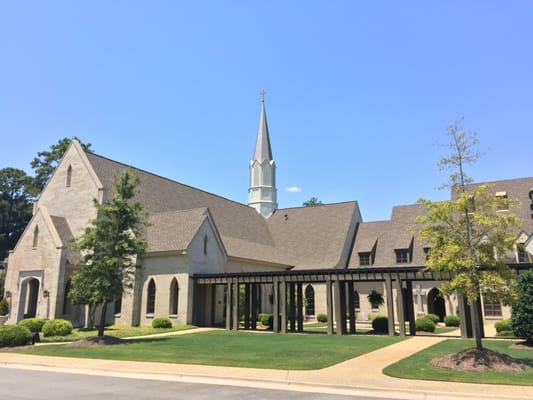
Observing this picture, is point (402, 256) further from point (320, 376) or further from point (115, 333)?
point (320, 376)

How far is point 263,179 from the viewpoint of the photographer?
63.9m

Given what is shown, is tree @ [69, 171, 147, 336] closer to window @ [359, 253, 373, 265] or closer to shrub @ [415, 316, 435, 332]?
shrub @ [415, 316, 435, 332]

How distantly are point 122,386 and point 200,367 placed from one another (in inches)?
140

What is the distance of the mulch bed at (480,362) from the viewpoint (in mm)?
14375

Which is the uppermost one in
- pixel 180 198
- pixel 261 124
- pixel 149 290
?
pixel 261 124

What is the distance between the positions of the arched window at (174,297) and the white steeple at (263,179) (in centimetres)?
2821

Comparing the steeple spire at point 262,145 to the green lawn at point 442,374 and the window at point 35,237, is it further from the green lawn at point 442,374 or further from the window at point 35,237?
the green lawn at point 442,374

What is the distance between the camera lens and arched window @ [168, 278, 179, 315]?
3450 cm

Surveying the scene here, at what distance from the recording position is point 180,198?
4584 centimetres

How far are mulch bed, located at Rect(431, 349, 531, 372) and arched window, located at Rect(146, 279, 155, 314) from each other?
81.3 ft

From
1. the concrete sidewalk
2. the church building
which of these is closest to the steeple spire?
the church building

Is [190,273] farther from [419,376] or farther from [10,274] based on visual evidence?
[419,376]

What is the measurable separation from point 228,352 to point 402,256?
1201 inches

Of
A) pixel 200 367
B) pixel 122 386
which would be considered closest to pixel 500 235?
pixel 200 367
